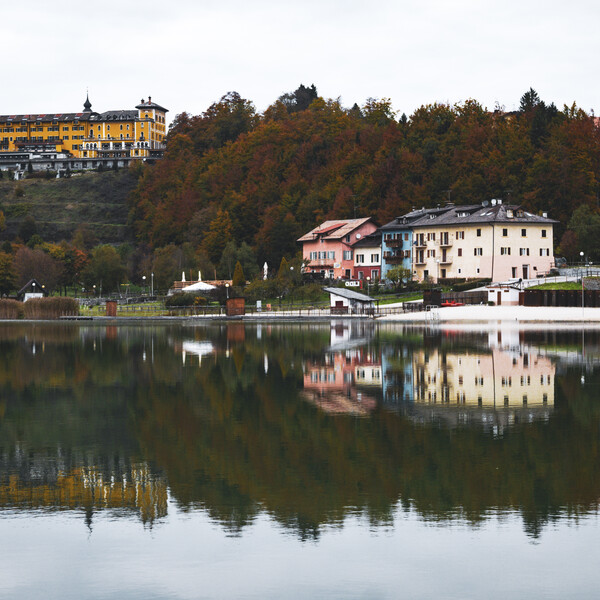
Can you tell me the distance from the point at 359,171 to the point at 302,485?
341ft

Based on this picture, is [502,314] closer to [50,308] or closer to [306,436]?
[50,308]

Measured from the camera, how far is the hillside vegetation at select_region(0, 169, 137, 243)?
16675 cm

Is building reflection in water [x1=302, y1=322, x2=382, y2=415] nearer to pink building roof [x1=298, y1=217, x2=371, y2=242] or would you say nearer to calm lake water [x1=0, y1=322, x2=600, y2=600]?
calm lake water [x1=0, y1=322, x2=600, y2=600]

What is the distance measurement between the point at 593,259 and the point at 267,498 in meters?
77.2

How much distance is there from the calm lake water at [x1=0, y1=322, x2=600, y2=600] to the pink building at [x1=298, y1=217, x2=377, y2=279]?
7200 cm

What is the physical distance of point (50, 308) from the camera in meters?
82.8

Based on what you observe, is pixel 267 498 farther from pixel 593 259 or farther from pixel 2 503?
pixel 593 259

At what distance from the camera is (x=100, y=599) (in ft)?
32.1

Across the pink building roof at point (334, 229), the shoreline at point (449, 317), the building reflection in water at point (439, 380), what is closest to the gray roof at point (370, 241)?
the pink building roof at point (334, 229)

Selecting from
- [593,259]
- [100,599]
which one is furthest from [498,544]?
[593,259]

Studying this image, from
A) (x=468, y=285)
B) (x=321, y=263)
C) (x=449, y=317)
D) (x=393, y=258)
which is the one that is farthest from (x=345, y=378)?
(x=321, y=263)

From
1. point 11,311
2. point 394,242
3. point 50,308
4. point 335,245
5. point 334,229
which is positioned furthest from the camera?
point 334,229

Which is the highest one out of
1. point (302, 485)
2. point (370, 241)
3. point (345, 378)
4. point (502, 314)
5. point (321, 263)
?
point (370, 241)

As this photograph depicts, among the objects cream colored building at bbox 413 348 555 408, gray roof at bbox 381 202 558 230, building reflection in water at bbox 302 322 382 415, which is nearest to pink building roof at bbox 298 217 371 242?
gray roof at bbox 381 202 558 230
